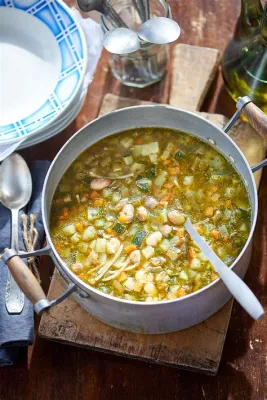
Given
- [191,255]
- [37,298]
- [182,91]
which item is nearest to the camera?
[37,298]

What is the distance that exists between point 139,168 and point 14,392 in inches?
28.8

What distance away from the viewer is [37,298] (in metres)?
1.69

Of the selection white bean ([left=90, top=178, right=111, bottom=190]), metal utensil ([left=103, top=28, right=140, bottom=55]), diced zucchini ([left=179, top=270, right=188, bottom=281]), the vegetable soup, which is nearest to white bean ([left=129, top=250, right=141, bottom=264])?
the vegetable soup

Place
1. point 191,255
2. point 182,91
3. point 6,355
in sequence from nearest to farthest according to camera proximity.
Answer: point 191,255
point 6,355
point 182,91

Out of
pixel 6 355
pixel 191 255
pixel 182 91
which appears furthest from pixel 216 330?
pixel 182 91

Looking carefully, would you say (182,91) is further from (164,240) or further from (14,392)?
(14,392)

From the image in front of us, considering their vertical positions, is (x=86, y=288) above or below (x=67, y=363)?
above

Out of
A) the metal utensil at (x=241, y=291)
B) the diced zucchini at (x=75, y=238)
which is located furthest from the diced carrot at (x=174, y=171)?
the metal utensil at (x=241, y=291)

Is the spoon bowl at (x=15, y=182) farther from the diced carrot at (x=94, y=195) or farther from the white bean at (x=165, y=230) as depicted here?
the white bean at (x=165, y=230)

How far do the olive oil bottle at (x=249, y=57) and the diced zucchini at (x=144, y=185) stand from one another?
1.53 feet

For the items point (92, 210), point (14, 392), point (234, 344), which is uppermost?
point (92, 210)

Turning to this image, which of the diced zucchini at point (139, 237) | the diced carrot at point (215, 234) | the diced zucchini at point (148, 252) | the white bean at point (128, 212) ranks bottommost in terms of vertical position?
the diced zucchini at point (148, 252)

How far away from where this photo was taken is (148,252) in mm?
1885

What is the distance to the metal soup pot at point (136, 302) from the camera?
1.71 m
